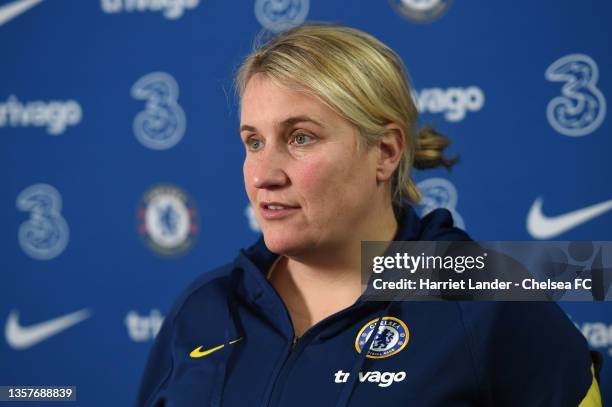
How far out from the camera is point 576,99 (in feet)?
5.90

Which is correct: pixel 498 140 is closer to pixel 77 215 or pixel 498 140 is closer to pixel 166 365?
pixel 166 365

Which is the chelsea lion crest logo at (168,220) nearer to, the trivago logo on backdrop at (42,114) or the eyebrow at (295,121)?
the trivago logo on backdrop at (42,114)

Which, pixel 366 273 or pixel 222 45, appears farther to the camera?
pixel 222 45

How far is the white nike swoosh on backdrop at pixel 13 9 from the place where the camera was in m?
2.27

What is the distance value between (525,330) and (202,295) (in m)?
0.57

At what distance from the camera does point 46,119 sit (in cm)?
224

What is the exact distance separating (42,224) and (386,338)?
51.3 inches

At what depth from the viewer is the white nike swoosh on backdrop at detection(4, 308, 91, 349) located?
2242mm

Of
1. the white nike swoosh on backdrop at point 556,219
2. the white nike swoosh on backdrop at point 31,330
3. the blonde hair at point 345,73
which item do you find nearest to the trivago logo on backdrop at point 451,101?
the white nike swoosh on backdrop at point 556,219

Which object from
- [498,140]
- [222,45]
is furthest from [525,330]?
[222,45]

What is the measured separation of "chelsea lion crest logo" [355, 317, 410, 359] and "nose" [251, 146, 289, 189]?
0.88 feet

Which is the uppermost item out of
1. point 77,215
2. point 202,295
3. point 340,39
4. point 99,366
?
point 340,39

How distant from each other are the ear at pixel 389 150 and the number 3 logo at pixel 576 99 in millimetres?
613

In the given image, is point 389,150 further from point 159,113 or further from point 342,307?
point 159,113
